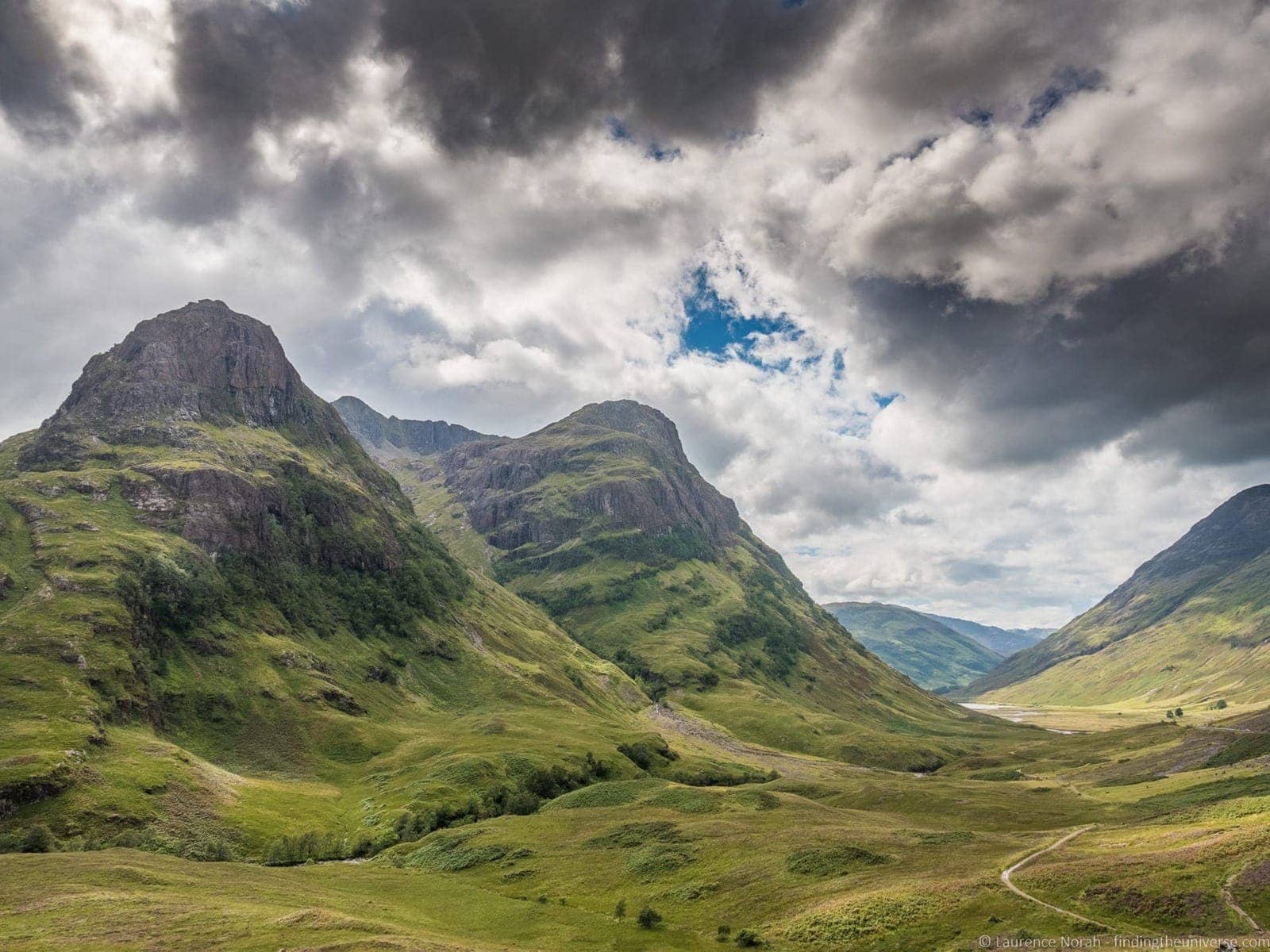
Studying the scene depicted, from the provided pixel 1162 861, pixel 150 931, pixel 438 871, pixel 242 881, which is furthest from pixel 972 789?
pixel 150 931

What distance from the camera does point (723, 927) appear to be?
72625 mm

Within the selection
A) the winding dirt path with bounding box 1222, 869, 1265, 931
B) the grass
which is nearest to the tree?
the grass

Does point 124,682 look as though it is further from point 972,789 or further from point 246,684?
point 972,789

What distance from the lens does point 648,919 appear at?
77.2 metres

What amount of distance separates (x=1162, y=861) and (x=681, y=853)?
200ft

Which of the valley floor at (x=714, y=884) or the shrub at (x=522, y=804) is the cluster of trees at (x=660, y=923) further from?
the shrub at (x=522, y=804)

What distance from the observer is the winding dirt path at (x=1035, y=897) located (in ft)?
191

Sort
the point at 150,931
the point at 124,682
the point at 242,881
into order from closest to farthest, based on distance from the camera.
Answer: the point at 150,931, the point at 242,881, the point at 124,682

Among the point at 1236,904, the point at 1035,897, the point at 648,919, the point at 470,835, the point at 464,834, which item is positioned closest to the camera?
the point at 1236,904

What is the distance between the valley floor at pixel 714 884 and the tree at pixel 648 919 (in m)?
1.13

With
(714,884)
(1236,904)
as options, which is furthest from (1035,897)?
(714,884)

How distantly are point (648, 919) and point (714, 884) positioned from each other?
1459 cm

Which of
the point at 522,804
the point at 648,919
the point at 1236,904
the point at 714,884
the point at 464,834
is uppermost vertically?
the point at 1236,904

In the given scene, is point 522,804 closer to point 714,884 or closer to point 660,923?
point 714,884
